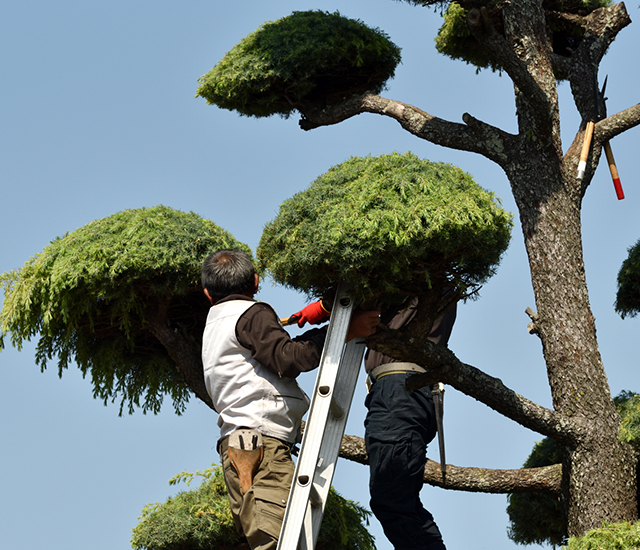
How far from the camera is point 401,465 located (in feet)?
16.9

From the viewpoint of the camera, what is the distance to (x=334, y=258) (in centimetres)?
435

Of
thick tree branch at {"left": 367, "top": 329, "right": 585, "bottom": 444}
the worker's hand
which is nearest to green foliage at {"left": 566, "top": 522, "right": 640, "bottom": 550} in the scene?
thick tree branch at {"left": 367, "top": 329, "right": 585, "bottom": 444}

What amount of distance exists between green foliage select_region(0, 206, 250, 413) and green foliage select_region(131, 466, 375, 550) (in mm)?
998

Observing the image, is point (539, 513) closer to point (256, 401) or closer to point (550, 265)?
point (550, 265)

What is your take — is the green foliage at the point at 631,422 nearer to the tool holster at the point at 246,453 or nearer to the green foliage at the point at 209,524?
the green foliage at the point at 209,524

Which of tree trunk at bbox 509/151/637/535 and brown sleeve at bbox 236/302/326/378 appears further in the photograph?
tree trunk at bbox 509/151/637/535

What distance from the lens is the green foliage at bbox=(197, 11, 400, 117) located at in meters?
6.92

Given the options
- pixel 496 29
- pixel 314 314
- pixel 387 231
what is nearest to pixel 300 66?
pixel 496 29

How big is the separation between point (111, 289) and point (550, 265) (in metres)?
3.26

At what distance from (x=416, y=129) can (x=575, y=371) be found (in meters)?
2.33

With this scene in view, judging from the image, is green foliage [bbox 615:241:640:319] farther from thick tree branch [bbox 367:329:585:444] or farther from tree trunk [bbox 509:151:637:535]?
thick tree branch [bbox 367:329:585:444]

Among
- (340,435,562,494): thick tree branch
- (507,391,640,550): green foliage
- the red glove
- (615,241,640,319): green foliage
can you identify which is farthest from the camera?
(615,241,640,319): green foliage

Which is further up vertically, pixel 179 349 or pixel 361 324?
pixel 179 349

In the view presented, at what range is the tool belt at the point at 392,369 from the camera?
5430 mm
